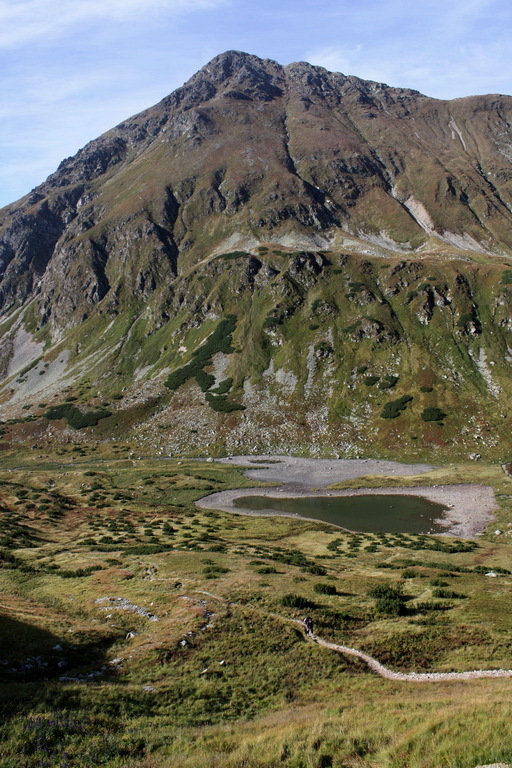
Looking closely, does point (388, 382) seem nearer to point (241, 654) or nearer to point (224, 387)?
point (224, 387)

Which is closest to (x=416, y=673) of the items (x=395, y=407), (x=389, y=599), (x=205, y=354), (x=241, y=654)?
(x=389, y=599)

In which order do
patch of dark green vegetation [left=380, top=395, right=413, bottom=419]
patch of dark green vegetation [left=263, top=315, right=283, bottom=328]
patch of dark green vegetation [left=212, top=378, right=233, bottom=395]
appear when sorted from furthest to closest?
patch of dark green vegetation [left=263, top=315, right=283, bottom=328] < patch of dark green vegetation [left=212, top=378, right=233, bottom=395] < patch of dark green vegetation [left=380, top=395, right=413, bottom=419]

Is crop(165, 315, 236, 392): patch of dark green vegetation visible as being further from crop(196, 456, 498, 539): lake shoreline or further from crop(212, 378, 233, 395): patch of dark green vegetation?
crop(196, 456, 498, 539): lake shoreline

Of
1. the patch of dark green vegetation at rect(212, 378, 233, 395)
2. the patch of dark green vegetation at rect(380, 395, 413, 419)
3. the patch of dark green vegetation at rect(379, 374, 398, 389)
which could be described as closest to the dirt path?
the patch of dark green vegetation at rect(380, 395, 413, 419)

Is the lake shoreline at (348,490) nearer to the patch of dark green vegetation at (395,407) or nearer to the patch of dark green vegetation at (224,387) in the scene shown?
the patch of dark green vegetation at (395,407)

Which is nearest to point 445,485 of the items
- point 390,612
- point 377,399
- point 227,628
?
point 377,399

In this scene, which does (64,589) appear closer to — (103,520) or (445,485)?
(103,520)
